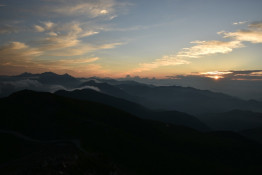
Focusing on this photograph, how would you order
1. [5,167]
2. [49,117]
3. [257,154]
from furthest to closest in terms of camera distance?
[257,154]
[49,117]
[5,167]

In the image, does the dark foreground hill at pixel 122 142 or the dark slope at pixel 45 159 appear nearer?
the dark slope at pixel 45 159

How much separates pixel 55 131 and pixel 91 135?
74.7 feet

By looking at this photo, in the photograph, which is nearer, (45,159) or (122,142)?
(45,159)

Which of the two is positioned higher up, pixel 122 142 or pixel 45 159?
pixel 45 159

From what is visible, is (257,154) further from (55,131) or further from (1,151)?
(1,151)

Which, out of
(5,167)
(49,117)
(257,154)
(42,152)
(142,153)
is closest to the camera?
(5,167)

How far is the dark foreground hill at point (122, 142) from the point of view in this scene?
4339 inches

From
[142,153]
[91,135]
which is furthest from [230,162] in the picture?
[91,135]

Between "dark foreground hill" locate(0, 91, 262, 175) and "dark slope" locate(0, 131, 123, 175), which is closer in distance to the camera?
"dark slope" locate(0, 131, 123, 175)

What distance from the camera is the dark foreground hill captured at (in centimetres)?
11020

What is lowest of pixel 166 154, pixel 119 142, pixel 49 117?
pixel 166 154

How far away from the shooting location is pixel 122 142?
12794 cm

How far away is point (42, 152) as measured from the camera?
3420 inches

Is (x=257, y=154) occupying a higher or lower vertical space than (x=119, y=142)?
lower
